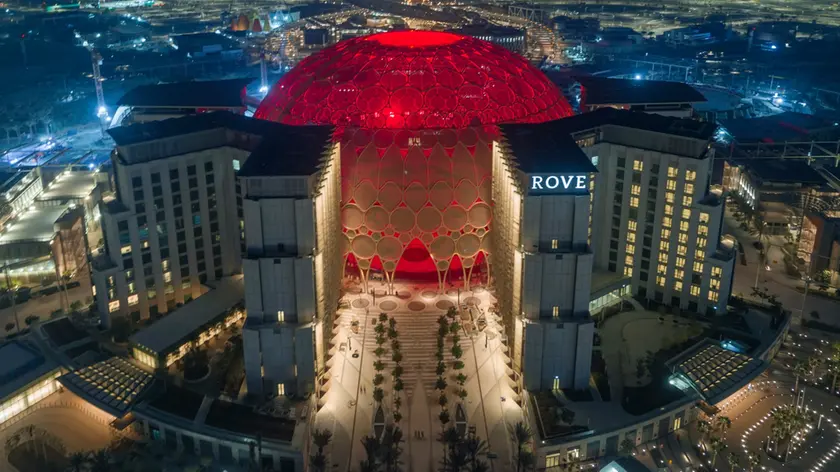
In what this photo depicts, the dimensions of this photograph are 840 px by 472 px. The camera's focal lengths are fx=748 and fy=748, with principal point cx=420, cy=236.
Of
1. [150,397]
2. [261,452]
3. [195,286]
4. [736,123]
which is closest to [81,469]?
[150,397]

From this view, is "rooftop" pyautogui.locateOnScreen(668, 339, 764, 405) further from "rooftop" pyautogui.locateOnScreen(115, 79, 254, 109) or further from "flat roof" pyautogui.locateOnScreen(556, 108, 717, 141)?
"rooftop" pyautogui.locateOnScreen(115, 79, 254, 109)

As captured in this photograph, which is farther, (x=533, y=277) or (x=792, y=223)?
(x=792, y=223)

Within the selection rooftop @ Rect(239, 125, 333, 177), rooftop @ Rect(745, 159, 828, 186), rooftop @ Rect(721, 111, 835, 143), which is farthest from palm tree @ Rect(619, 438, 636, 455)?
rooftop @ Rect(721, 111, 835, 143)

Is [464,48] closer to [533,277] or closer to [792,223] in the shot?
[533,277]

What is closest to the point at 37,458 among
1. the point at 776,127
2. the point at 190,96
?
the point at 190,96

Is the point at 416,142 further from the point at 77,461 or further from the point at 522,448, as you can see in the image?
the point at 77,461
